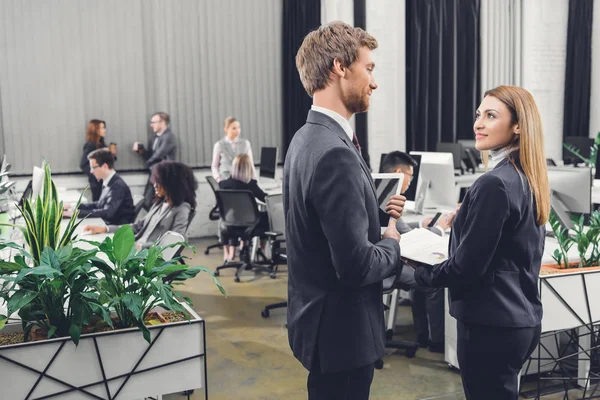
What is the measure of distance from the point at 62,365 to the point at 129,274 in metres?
0.30

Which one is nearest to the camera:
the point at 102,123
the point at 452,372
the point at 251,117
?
the point at 452,372

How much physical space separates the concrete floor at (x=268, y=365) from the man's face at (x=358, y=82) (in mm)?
1999

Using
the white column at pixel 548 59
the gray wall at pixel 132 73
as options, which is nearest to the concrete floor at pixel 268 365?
the gray wall at pixel 132 73

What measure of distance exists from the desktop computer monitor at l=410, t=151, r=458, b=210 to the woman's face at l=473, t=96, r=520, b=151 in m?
2.75

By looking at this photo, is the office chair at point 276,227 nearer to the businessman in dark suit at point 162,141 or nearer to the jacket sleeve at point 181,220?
the jacket sleeve at point 181,220

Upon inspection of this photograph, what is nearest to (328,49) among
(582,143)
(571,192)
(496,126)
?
(496,126)

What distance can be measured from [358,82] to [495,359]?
2.93 ft

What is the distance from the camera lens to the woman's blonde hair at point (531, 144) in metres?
1.85

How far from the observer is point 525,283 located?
1.88 metres

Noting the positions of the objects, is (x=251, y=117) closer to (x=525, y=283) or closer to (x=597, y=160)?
(x=597, y=160)

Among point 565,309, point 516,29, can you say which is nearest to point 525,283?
point 565,309

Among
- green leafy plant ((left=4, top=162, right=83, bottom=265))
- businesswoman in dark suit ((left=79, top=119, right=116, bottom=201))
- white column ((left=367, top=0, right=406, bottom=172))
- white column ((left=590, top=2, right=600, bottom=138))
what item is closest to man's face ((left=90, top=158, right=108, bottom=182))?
businesswoman in dark suit ((left=79, top=119, right=116, bottom=201))

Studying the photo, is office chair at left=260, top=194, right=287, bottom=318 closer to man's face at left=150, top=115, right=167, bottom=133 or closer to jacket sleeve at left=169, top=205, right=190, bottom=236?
jacket sleeve at left=169, top=205, right=190, bottom=236

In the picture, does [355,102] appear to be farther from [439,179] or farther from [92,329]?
[439,179]
